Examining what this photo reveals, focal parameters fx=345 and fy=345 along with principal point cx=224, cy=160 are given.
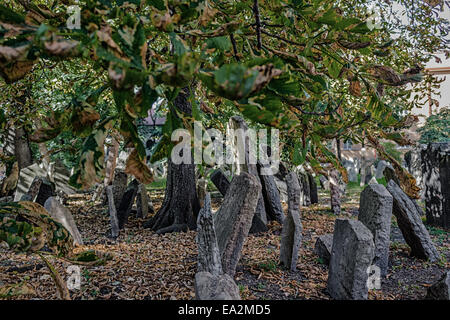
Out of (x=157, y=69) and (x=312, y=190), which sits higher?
(x=157, y=69)

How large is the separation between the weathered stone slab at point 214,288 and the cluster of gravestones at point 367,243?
4.18 ft

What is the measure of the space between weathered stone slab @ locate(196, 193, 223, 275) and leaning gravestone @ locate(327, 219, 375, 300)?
995 millimetres

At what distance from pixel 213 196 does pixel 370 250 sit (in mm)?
6836

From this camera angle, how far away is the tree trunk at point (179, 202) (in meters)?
5.74

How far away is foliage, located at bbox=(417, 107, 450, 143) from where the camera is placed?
1427cm

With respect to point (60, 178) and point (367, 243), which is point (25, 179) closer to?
point (60, 178)

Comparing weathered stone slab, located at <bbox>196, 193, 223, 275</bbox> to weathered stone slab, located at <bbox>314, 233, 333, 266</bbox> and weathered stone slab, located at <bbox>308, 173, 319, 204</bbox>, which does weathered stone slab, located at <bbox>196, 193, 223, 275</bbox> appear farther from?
weathered stone slab, located at <bbox>308, 173, 319, 204</bbox>

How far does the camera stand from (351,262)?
2707 mm

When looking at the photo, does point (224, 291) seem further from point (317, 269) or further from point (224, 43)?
point (317, 269)

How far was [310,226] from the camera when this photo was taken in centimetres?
586

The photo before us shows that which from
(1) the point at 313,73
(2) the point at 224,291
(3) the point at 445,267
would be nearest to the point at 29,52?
(1) the point at 313,73

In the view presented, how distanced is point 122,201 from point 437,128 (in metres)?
13.7

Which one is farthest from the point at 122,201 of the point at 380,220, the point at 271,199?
the point at 380,220

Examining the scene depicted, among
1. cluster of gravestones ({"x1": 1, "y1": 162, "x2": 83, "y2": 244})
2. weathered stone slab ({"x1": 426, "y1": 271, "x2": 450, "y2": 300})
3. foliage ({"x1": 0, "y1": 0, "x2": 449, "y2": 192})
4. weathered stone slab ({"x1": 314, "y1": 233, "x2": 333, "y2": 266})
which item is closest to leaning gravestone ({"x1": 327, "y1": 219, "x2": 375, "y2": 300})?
weathered stone slab ({"x1": 426, "y1": 271, "x2": 450, "y2": 300})
